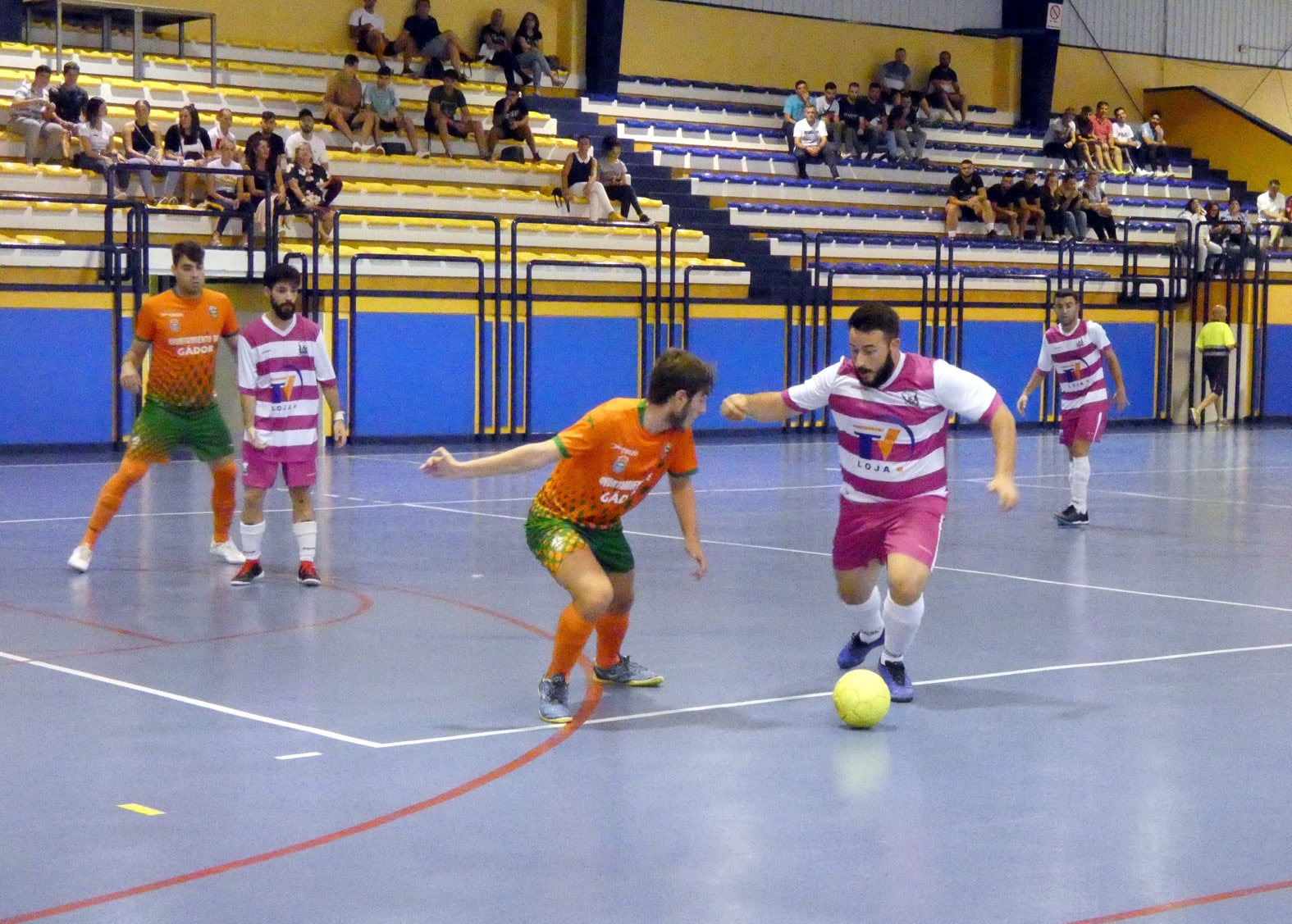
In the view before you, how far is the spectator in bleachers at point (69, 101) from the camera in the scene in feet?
71.8

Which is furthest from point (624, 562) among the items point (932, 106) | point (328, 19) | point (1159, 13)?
point (1159, 13)

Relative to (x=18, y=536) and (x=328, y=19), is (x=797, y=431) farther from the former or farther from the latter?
(x=18, y=536)

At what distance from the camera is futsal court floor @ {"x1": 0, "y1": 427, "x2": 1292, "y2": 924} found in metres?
4.82

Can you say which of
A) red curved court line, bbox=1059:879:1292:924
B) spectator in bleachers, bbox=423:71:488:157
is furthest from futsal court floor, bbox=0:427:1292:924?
spectator in bleachers, bbox=423:71:488:157

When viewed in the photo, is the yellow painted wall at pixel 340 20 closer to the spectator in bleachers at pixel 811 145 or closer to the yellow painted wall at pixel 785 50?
the yellow painted wall at pixel 785 50

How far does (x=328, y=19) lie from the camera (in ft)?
92.6

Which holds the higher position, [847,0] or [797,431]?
[847,0]

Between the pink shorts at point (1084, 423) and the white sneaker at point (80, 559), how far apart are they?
7.86m

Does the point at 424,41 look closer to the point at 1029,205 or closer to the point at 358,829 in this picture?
the point at 1029,205

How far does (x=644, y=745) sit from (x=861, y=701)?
85 cm

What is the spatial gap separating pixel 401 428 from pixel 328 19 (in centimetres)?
865

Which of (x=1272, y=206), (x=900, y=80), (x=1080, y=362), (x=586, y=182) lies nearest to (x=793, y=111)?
(x=900, y=80)

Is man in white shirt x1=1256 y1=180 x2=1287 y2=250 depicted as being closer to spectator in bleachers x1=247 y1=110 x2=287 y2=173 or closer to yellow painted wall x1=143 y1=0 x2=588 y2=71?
yellow painted wall x1=143 y1=0 x2=588 y2=71

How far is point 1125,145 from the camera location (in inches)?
1372
